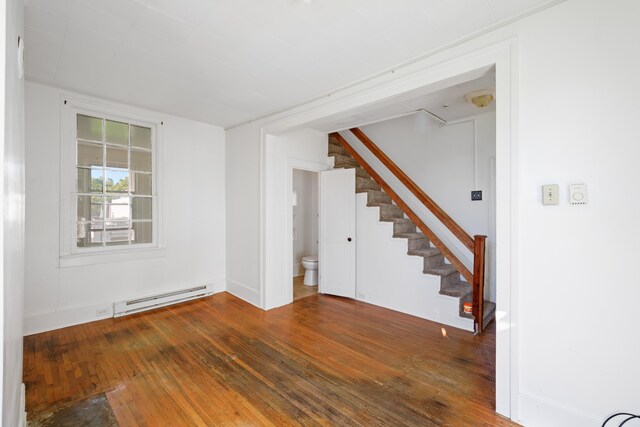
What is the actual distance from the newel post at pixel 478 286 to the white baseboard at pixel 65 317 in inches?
169

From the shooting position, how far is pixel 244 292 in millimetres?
4281

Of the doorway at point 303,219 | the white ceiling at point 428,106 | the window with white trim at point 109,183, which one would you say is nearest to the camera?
the white ceiling at point 428,106

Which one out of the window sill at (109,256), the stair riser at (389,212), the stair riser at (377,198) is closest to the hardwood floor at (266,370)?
the window sill at (109,256)

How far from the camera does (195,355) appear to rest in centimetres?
272

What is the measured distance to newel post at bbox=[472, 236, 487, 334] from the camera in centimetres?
313

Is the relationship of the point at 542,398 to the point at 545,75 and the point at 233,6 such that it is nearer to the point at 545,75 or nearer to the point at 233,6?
the point at 545,75

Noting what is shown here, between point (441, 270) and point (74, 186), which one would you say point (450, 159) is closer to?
→ point (441, 270)

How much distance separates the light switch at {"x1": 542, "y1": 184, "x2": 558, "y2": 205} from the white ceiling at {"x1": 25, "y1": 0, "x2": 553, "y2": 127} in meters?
1.13

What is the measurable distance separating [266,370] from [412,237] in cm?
245

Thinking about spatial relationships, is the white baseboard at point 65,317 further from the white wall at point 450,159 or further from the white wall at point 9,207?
the white wall at point 450,159

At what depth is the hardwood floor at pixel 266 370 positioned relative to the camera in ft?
6.46

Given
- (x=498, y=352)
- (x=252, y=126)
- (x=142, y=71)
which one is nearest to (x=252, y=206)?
(x=252, y=126)

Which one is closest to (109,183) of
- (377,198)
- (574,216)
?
(377,198)

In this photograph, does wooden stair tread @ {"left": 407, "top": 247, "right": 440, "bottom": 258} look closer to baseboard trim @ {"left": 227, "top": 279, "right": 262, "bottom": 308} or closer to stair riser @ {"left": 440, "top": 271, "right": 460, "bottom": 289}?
stair riser @ {"left": 440, "top": 271, "right": 460, "bottom": 289}
